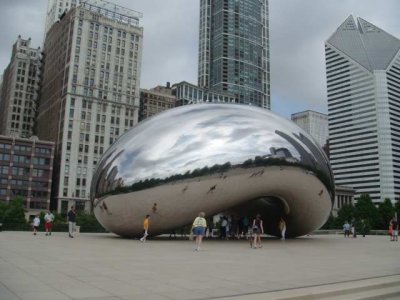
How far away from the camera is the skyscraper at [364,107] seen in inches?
6161

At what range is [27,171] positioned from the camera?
102m

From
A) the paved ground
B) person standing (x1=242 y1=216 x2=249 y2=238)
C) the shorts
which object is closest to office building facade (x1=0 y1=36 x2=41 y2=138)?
person standing (x1=242 y1=216 x2=249 y2=238)

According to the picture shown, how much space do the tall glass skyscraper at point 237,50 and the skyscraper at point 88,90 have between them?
209 feet

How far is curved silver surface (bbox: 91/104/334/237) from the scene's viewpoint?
17.0 meters

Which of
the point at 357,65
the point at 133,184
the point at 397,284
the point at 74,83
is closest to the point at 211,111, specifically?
the point at 133,184

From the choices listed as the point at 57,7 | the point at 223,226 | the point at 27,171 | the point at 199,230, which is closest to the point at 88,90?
the point at 27,171

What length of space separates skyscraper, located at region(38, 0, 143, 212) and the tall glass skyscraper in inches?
2506

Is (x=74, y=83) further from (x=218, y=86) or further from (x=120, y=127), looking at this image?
(x=218, y=86)

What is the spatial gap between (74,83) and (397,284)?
357 feet

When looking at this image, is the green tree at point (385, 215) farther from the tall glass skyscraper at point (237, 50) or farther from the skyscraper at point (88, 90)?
the tall glass skyscraper at point (237, 50)

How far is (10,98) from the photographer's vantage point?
448ft

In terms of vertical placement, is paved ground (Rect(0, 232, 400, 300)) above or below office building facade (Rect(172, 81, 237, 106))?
below

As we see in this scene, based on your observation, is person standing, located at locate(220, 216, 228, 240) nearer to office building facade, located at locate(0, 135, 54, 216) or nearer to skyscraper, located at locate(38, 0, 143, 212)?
office building facade, located at locate(0, 135, 54, 216)

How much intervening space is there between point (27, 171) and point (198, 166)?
304 ft
